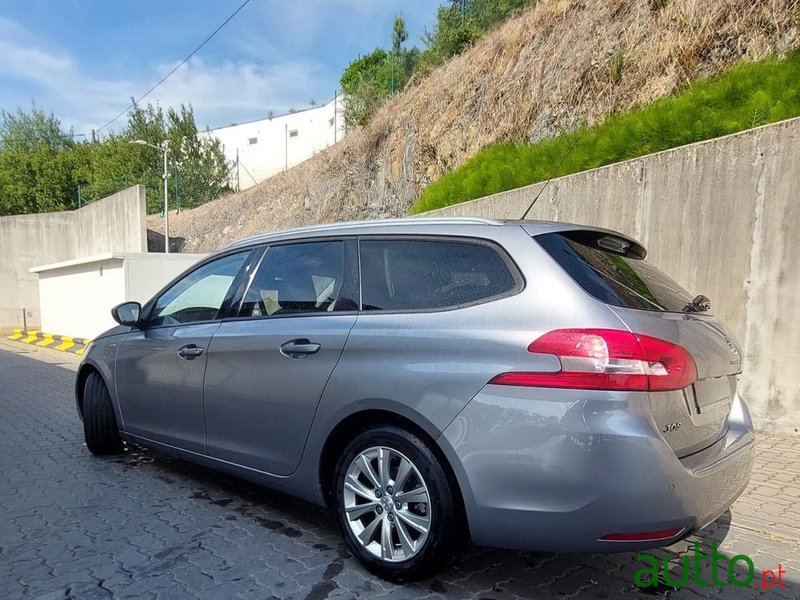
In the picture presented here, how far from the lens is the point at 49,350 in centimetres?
1377

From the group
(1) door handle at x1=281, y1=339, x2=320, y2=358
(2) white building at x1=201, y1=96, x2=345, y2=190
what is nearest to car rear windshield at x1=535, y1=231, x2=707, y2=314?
(1) door handle at x1=281, y1=339, x2=320, y2=358

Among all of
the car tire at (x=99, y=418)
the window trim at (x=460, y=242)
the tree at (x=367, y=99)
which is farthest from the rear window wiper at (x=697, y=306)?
the tree at (x=367, y=99)

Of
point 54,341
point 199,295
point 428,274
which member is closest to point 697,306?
point 428,274

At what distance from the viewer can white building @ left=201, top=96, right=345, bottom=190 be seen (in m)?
38.9

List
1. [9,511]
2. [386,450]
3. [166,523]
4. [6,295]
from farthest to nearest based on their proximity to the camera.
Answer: [6,295] → [9,511] → [166,523] → [386,450]

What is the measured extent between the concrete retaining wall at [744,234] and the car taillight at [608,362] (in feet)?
11.4

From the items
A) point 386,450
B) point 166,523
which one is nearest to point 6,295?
point 166,523

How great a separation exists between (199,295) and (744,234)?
487 centimetres

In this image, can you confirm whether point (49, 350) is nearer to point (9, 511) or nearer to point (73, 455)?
point (73, 455)

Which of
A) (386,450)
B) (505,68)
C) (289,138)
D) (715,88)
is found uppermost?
(289,138)

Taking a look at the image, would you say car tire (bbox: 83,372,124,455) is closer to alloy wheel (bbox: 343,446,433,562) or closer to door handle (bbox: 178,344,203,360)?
door handle (bbox: 178,344,203,360)

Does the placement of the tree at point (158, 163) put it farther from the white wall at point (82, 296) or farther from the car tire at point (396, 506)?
the car tire at point (396, 506)

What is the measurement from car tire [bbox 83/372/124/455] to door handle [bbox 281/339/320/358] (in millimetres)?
2376

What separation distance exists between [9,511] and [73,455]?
129 cm
